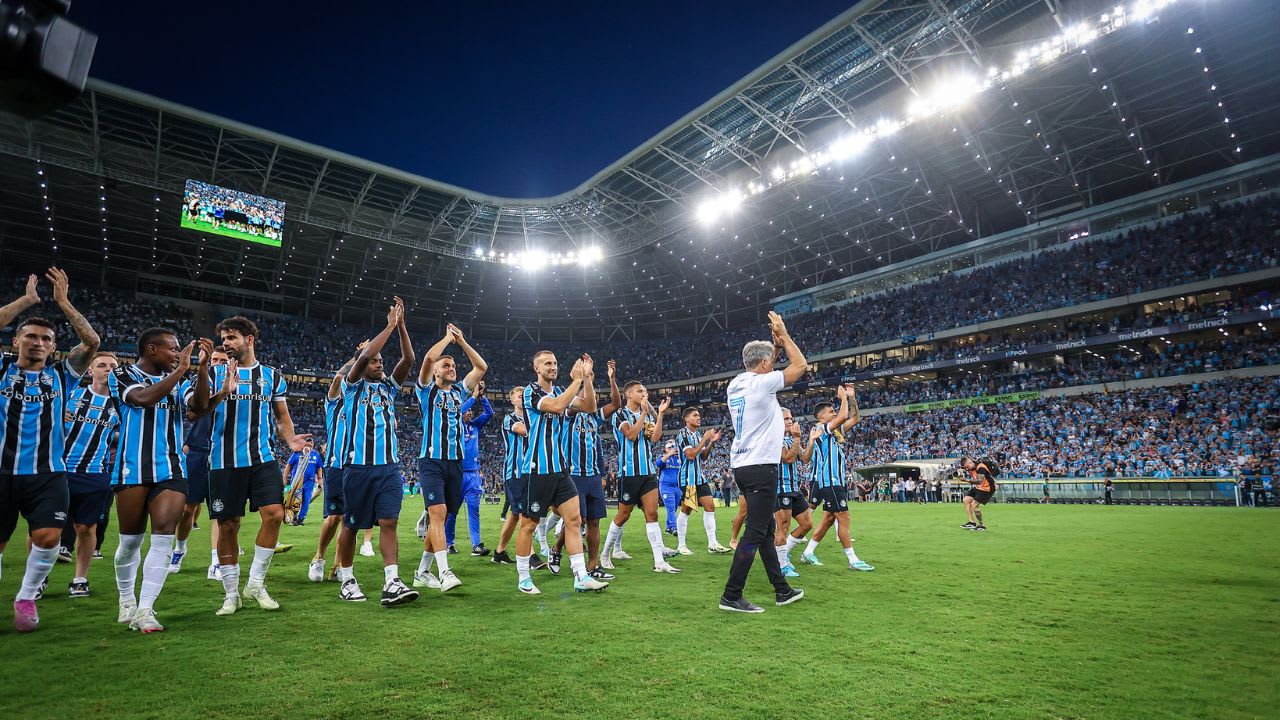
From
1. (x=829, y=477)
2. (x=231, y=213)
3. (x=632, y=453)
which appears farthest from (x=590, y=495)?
(x=231, y=213)

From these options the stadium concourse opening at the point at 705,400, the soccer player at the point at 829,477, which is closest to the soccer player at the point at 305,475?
the stadium concourse opening at the point at 705,400

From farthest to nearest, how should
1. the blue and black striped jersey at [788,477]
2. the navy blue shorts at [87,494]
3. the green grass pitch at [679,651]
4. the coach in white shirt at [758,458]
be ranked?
the blue and black striped jersey at [788,477], the coach in white shirt at [758,458], the navy blue shorts at [87,494], the green grass pitch at [679,651]

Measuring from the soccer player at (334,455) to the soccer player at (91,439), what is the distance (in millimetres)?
1666

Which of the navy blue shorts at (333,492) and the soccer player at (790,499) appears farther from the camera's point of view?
the soccer player at (790,499)

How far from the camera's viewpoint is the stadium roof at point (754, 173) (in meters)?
26.3

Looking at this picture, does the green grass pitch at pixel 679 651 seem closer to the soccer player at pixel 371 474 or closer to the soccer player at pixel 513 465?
the soccer player at pixel 371 474

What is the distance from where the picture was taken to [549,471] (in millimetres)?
6406

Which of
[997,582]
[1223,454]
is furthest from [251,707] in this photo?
[1223,454]

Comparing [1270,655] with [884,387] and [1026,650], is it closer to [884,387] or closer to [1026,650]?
[1026,650]

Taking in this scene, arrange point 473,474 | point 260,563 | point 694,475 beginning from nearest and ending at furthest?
point 260,563
point 473,474
point 694,475

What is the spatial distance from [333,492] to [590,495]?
9.53ft

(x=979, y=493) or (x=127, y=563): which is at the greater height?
(x=127, y=563)

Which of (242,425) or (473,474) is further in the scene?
(473,474)

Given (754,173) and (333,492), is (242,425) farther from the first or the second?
(754,173)
